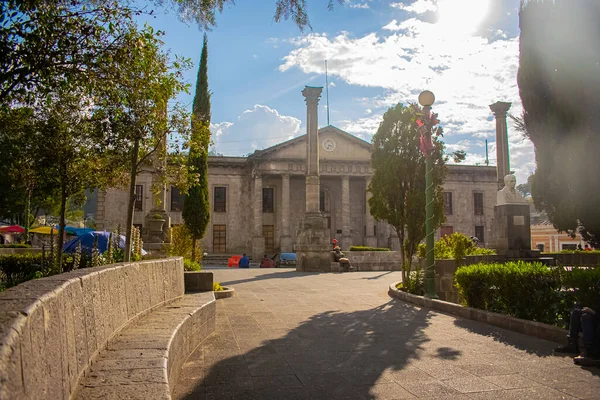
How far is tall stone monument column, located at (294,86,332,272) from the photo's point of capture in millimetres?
21328

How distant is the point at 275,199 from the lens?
38.8 m

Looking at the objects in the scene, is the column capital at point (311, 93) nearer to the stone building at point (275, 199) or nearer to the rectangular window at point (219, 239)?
the stone building at point (275, 199)

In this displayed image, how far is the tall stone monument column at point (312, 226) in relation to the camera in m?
21.3

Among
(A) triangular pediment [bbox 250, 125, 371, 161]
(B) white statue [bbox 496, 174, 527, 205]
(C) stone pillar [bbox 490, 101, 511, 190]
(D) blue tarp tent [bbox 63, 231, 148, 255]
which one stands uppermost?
(A) triangular pediment [bbox 250, 125, 371, 161]

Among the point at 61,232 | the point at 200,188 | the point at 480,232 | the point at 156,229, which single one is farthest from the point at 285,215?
the point at 61,232

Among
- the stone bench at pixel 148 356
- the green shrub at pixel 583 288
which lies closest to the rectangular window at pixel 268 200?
the stone bench at pixel 148 356

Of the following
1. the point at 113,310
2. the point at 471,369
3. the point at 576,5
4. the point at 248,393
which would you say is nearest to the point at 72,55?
the point at 113,310

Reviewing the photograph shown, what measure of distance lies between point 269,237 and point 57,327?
36.6 meters

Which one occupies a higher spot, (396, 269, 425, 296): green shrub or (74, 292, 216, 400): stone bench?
(74, 292, 216, 400): stone bench

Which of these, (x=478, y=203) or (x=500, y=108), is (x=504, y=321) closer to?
(x=500, y=108)

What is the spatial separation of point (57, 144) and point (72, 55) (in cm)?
501

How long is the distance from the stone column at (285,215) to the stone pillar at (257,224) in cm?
171

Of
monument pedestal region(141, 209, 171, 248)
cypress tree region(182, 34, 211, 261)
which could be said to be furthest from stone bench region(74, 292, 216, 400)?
cypress tree region(182, 34, 211, 261)

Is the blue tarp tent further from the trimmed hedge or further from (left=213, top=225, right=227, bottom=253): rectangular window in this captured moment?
(left=213, top=225, right=227, bottom=253): rectangular window
